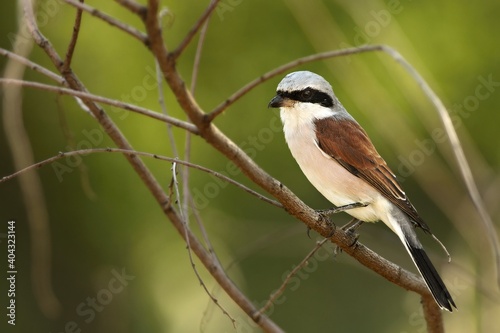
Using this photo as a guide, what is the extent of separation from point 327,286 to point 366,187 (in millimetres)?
2048

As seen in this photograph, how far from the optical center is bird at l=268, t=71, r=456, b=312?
9.33 ft

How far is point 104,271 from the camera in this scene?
14.1 ft

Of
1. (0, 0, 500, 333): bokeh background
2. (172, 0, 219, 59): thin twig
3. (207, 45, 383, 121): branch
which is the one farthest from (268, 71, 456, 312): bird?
(172, 0, 219, 59): thin twig

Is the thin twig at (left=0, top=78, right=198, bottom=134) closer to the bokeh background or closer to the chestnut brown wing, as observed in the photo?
the chestnut brown wing

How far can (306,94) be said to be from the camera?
9.76 feet

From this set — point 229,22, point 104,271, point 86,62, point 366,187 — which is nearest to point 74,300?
point 104,271

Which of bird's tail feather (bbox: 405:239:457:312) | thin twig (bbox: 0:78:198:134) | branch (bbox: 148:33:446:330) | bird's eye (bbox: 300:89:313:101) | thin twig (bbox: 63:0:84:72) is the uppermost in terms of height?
thin twig (bbox: 63:0:84:72)

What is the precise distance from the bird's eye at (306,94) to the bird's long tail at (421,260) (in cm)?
60

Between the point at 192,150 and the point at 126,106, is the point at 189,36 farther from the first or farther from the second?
the point at 192,150

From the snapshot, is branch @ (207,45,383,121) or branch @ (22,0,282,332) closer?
branch @ (207,45,383,121)

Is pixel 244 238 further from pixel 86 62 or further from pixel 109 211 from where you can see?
pixel 86 62

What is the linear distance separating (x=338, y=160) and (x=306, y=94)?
313 mm

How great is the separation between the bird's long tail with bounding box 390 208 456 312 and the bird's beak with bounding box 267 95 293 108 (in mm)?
624

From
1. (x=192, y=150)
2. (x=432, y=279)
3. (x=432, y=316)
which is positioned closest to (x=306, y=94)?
(x=432, y=279)
